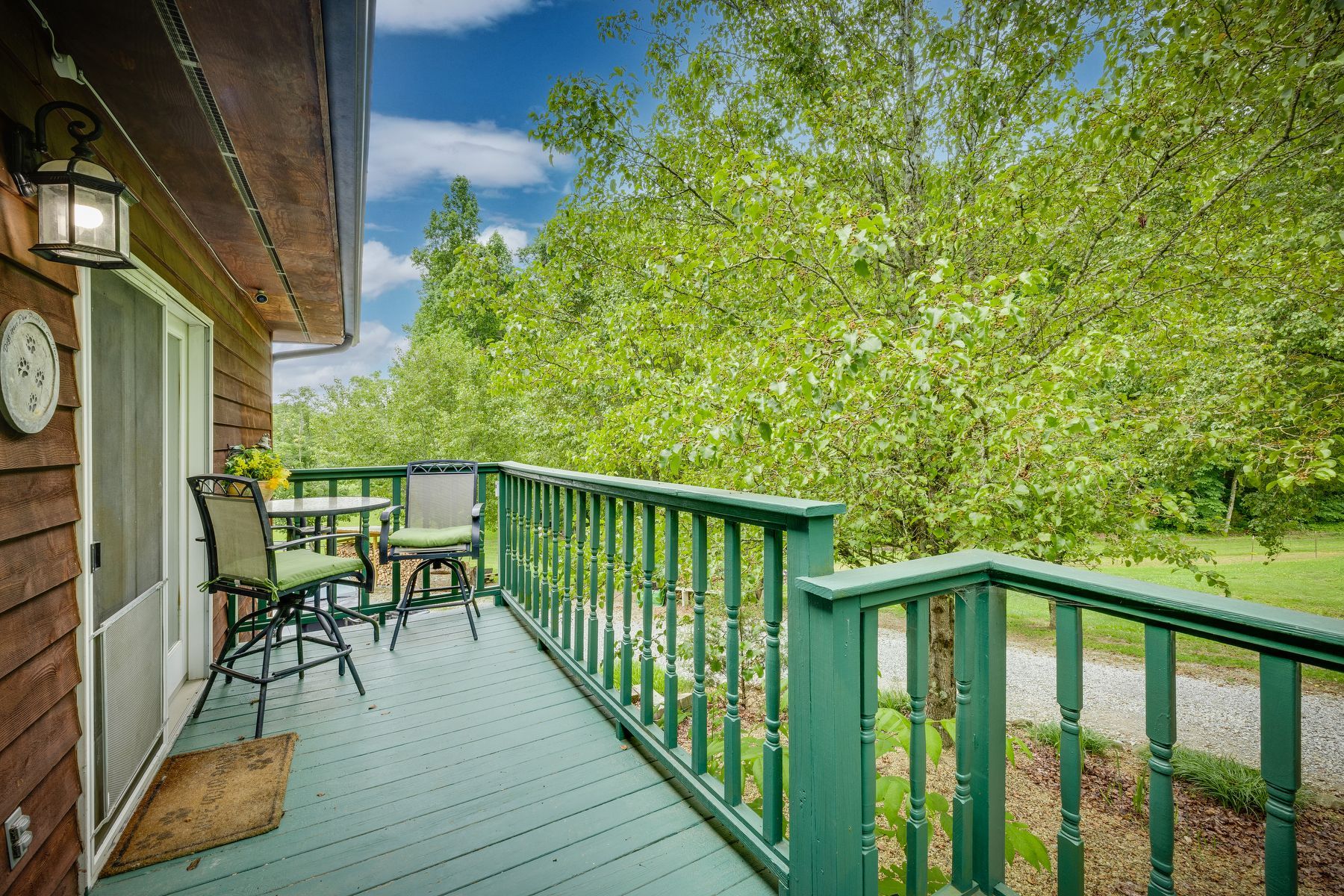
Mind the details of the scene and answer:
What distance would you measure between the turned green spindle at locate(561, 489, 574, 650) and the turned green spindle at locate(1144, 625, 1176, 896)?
2151mm

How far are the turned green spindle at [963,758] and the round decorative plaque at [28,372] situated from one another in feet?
7.23

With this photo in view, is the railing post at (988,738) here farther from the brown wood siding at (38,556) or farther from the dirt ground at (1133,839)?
the dirt ground at (1133,839)

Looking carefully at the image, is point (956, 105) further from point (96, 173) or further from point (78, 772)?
point (78, 772)

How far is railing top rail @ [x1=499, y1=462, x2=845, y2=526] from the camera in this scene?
1290 mm

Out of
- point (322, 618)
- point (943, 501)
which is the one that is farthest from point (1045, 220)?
point (322, 618)

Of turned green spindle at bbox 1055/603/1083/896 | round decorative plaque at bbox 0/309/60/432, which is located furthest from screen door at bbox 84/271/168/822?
turned green spindle at bbox 1055/603/1083/896

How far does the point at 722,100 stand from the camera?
179 inches

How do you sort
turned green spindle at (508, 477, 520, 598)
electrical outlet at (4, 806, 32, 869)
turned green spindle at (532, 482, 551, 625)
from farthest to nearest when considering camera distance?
turned green spindle at (508, 477, 520, 598) < turned green spindle at (532, 482, 551, 625) < electrical outlet at (4, 806, 32, 869)

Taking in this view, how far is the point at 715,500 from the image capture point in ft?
5.28

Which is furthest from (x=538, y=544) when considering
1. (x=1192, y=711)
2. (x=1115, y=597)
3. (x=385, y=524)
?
(x=1192, y=711)

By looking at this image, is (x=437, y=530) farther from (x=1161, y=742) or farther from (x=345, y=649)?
(x=1161, y=742)

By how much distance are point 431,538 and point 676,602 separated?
2242 mm

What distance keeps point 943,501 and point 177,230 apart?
4.30 m

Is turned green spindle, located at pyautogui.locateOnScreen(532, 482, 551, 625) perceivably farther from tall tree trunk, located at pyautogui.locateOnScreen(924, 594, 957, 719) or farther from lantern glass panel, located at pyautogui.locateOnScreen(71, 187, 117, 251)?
tall tree trunk, located at pyautogui.locateOnScreen(924, 594, 957, 719)
